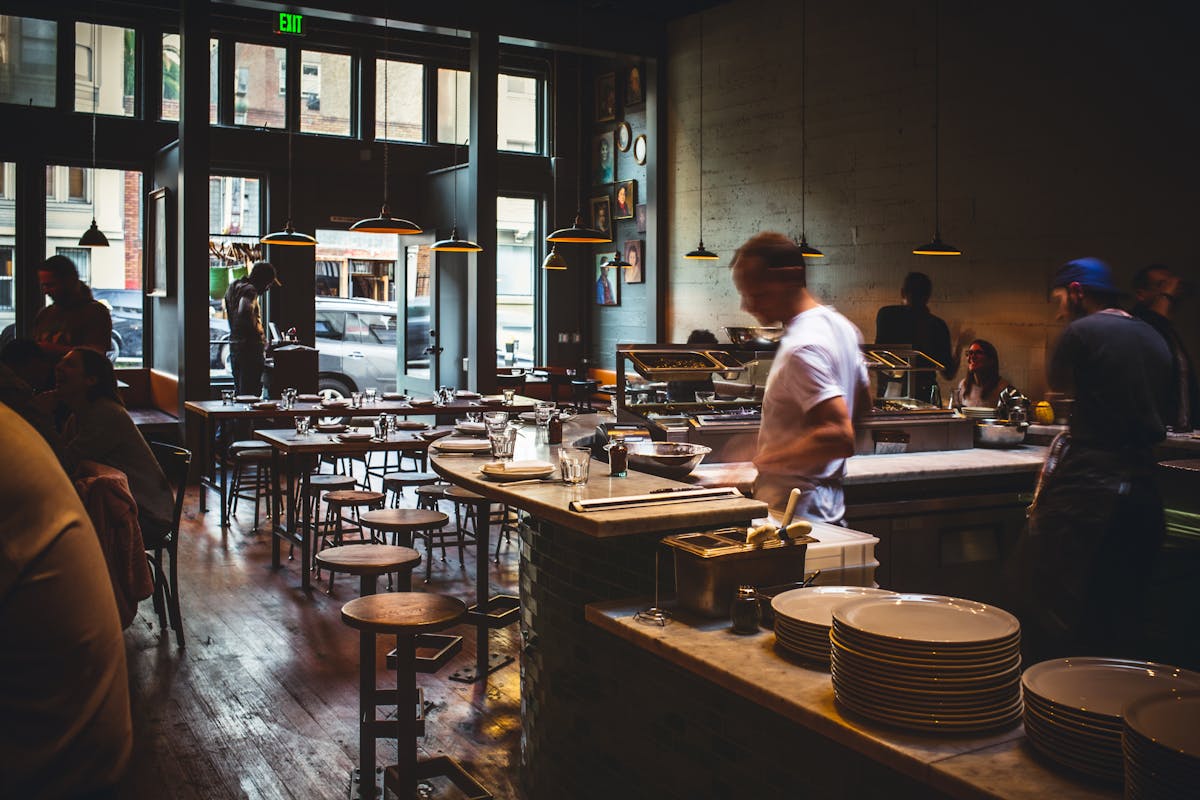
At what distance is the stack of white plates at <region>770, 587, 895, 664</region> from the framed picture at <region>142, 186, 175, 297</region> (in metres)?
9.07

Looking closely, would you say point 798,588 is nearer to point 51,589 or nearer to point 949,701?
point 949,701

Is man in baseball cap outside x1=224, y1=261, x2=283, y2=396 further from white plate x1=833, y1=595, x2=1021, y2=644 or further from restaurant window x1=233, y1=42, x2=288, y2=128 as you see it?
white plate x1=833, y1=595, x2=1021, y2=644

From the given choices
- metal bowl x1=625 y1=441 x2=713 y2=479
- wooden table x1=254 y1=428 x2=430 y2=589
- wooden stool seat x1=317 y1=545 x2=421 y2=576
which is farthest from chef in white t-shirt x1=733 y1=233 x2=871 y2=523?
wooden table x1=254 y1=428 x2=430 y2=589

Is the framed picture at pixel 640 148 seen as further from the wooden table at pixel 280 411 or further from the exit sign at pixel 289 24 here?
the wooden table at pixel 280 411

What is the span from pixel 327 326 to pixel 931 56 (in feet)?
23.9

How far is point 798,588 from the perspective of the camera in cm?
206

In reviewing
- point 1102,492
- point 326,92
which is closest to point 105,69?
point 326,92

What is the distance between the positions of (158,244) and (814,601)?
9731 millimetres

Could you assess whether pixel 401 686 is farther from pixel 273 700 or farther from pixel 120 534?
pixel 120 534

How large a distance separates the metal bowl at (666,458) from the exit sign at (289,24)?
8710mm

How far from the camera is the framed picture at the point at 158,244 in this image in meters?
9.70

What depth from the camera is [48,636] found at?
3.85 ft

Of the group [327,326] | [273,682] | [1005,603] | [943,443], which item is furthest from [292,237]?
[1005,603]

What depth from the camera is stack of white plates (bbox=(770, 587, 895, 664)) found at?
5.86 ft
